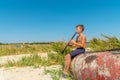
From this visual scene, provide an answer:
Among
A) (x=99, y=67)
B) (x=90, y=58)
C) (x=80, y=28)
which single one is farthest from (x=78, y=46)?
(x=99, y=67)

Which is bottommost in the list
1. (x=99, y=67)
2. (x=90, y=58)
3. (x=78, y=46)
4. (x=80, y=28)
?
(x=99, y=67)

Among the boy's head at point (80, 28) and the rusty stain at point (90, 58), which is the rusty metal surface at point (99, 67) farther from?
the boy's head at point (80, 28)

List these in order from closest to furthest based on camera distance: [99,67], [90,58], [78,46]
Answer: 1. [99,67]
2. [90,58]
3. [78,46]

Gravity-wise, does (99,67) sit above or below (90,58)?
below

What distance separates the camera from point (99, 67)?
21.5 feet

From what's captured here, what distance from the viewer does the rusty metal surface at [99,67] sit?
625 centimetres

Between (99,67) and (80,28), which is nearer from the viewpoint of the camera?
(99,67)

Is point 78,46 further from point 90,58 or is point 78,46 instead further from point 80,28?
point 90,58

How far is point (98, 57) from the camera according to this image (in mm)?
6742

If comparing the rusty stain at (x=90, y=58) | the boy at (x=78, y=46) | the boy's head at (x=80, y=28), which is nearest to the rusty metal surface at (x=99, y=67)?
the rusty stain at (x=90, y=58)

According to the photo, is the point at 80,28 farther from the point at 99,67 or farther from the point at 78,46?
the point at 99,67

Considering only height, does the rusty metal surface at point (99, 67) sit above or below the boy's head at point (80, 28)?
below

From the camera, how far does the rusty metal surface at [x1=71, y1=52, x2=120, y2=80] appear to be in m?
6.25

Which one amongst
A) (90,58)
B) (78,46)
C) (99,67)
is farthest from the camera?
(78,46)
